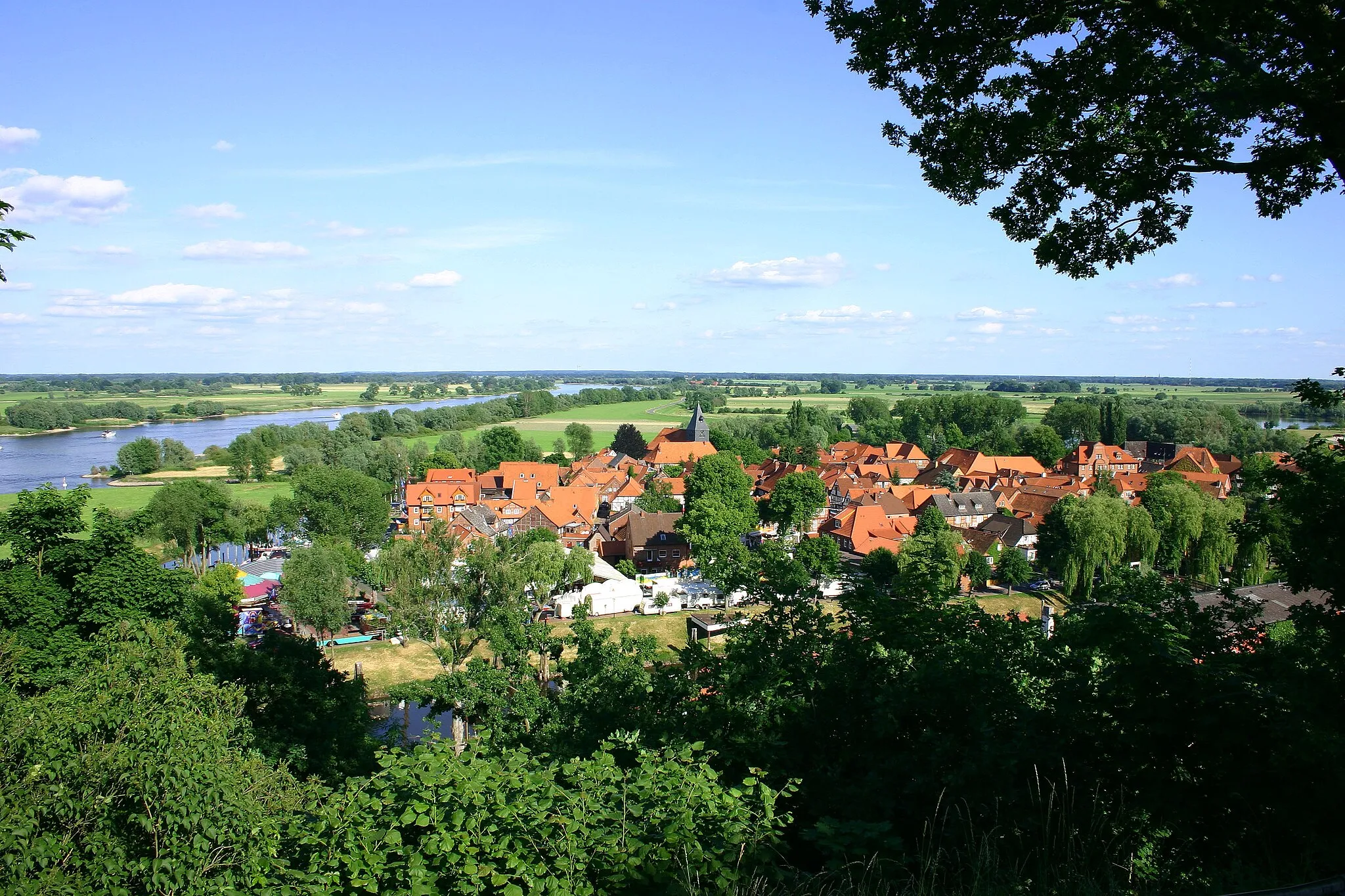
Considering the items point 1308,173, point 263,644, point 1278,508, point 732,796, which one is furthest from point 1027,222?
point 263,644

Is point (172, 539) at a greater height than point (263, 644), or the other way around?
point (263, 644)

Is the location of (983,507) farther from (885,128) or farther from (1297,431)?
(885,128)

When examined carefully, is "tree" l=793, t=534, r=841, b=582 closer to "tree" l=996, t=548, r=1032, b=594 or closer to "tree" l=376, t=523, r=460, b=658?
"tree" l=996, t=548, r=1032, b=594

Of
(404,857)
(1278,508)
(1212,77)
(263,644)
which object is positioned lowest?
(263,644)

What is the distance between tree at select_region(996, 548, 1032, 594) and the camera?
108 feet

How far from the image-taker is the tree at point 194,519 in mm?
34719

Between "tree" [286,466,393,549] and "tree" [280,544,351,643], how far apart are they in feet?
41.1

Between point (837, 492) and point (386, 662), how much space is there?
Result: 3286 centimetres

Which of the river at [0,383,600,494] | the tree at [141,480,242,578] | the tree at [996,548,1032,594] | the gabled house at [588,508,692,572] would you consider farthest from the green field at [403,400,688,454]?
the tree at [996,548,1032,594]

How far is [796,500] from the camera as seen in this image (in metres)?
39.9

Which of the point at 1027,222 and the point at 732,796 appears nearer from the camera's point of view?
the point at 732,796

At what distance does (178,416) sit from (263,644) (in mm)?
130427

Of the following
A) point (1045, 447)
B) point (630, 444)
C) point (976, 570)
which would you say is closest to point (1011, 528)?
point (976, 570)

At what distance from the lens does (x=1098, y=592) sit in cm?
643
